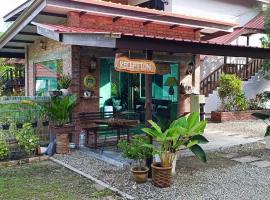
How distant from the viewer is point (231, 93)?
17.1m

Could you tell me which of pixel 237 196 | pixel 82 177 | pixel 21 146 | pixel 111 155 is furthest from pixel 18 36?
pixel 237 196

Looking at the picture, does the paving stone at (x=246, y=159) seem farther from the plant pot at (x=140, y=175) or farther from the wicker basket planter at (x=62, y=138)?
the wicker basket planter at (x=62, y=138)

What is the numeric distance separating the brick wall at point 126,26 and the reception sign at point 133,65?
4237 millimetres

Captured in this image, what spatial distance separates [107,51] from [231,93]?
8.47 metres

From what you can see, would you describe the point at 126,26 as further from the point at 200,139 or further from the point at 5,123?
the point at 200,139

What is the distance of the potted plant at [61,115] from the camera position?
31.0 feet

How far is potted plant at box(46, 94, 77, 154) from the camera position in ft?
31.0

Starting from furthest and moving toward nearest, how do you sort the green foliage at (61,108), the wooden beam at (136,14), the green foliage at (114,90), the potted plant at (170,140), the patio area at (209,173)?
the green foliage at (114,90) < the wooden beam at (136,14) < the green foliage at (61,108) < the potted plant at (170,140) < the patio area at (209,173)

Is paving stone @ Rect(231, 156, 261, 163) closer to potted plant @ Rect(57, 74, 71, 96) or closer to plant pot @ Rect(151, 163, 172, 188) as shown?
plant pot @ Rect(151, 163, 172, 188)

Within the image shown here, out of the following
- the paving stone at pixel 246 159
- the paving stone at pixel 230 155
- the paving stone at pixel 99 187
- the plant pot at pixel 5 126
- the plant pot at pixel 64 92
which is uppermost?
the plant pot at pixel 64 92

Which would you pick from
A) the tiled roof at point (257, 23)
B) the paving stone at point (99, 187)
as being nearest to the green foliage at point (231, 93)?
the tiled roof at point (257, 23)

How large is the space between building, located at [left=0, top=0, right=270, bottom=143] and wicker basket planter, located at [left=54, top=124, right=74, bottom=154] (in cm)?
83

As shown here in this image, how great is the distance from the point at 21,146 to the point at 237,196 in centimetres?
571

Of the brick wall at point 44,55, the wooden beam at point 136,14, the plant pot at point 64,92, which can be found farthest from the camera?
the brick wall at point 44,55
